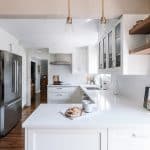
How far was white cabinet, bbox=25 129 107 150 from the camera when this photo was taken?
1.65 metres

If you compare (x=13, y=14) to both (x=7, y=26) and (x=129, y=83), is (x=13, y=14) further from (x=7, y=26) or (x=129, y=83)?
(x=7, y=26)

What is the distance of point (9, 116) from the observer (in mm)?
4160

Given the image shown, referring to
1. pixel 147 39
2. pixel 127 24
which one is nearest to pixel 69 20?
pixel 127 24

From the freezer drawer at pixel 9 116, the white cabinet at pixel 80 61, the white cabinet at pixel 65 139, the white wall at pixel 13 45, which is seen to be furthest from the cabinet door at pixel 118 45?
the white cabinet at pixel 80 61

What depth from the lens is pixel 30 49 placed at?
7648 millimetres

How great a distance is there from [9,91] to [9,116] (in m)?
0.52

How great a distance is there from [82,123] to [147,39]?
123 cm

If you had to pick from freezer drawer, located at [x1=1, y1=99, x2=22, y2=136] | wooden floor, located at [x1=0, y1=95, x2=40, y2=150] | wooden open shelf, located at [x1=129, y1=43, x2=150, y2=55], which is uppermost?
wooden open shelf, located at [x1=129, y1=43, x2=150, y2=55]

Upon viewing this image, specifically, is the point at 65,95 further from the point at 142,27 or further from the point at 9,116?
the point at 142,27

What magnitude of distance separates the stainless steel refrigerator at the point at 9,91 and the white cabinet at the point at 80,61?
2488 mm

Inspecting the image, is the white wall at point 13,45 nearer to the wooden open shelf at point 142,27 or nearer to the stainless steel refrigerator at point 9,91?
the stainless steel refrigerator at point 9,91

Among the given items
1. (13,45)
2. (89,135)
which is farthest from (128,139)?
(13,45)

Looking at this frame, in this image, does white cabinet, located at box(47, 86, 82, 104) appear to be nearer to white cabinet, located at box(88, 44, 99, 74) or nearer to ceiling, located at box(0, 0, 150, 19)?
white cabinet, located at box(88, 44, 99, 74)

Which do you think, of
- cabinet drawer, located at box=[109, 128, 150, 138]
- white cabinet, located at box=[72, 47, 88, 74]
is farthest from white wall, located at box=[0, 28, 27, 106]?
cabinet drawer, located at box=[109, 128, 150, 138]
